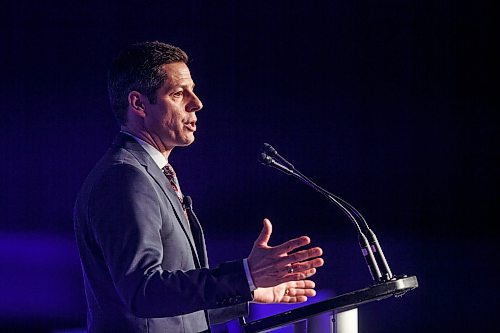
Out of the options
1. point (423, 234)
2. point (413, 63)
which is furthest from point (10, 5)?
point (423, 234)

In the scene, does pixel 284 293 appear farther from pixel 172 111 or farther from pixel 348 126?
pixel 348 126

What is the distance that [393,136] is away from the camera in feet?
12.0

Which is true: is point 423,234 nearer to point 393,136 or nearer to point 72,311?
point 393,136

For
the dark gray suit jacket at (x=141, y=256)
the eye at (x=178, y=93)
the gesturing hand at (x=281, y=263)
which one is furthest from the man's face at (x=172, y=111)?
the gesturing hand at (x=281, y=263)

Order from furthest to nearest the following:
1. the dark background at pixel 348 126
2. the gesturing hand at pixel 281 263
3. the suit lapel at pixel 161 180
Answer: the dark background at pixel 348 126 → the suit lapel at pixel 161 180 → the gesturing hand at pixel 281 263

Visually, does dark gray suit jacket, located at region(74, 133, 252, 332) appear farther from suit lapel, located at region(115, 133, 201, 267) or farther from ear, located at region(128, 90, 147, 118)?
ear, located at region(128, 90, 147, 118)

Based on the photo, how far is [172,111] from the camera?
6.92ft

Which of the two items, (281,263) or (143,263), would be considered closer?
Answer: (281,263)

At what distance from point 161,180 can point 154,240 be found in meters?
0.26

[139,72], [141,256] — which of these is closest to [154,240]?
[141,256]

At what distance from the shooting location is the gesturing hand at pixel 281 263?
5.04 ft

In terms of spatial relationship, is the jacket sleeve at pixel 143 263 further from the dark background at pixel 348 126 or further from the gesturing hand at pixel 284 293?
the dark background at pixel 348 126

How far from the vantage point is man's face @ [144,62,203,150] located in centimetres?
210

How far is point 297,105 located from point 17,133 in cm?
136
